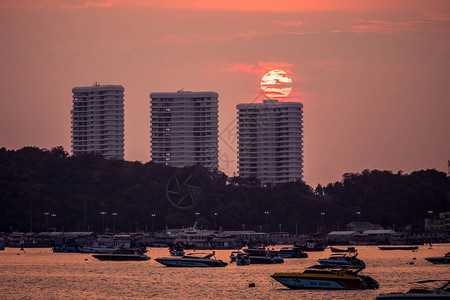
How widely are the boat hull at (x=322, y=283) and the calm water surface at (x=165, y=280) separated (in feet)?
2.29

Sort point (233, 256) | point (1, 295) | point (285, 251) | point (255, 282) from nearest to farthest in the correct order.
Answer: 1. point (1, 295)
2. point (255, 282)
3. point (233, 256)
4. point (285, 251)

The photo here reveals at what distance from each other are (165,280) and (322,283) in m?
29.0

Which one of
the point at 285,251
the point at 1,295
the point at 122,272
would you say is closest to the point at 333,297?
the point at 1,295

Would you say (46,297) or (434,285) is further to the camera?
(434,285)

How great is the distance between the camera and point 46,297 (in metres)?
109

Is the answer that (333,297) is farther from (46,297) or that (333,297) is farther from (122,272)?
(122,272)

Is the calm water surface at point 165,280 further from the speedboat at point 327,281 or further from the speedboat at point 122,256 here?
the speedboat at point 122,256

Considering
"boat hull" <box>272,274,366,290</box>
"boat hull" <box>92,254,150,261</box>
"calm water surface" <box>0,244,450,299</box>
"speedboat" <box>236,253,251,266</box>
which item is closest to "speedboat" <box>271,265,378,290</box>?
"boat hull" <box>272,274,366,290</box>

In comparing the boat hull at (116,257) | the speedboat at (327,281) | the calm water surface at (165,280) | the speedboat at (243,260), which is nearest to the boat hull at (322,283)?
the speedboat at (327,281)

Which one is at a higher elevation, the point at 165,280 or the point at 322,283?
the point at 322,283

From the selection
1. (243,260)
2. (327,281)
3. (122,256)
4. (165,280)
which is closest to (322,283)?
(327,281)

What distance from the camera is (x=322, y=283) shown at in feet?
354

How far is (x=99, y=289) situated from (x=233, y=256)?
55.7 meters

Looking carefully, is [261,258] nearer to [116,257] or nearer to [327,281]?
[116,257]
